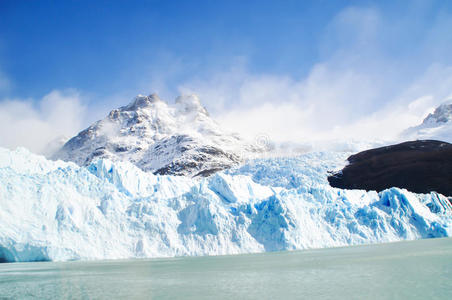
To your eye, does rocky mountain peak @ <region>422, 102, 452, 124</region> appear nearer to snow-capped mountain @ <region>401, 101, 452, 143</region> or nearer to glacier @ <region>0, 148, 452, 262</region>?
snow-capped mountain @ <region>401, 101, 452, 143</region>

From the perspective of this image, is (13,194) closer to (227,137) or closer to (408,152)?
(408,152)

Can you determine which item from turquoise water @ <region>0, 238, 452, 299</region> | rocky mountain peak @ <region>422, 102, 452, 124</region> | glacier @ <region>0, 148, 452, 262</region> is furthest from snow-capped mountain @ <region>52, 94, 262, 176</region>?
turquoise water @ <region>0, 238, 452, 299</region>

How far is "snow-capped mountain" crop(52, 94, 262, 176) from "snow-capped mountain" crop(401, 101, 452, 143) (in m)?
50.6

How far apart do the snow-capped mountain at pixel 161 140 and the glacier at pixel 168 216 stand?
2887 inches

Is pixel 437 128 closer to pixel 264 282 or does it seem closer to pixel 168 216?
pixel 168 216

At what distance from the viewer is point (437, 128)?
103 metres

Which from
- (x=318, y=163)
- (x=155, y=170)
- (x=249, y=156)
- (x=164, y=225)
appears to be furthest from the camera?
(x=249, y=156)

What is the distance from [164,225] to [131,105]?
171 metres

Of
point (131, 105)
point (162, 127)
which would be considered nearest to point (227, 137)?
point (162, 127)

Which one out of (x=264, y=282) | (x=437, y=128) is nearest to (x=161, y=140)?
(x=437, y=128)

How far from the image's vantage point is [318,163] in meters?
50.5

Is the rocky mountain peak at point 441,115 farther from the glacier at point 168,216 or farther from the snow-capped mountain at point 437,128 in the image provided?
the glacier at point 168,216

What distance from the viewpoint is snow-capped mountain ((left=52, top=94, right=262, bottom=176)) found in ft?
392

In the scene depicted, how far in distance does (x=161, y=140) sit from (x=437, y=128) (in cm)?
8823
